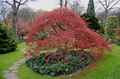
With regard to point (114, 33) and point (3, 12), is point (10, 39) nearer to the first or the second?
point (114, 33)

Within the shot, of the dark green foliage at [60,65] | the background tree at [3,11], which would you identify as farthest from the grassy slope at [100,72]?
the background tree at [3,11]

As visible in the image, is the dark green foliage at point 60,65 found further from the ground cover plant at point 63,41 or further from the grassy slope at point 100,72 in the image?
the grassy slope at point 100,72

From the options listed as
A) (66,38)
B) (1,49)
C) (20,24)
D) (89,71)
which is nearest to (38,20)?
(66,38)

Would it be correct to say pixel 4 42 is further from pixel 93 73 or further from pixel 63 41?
pixel 93 73

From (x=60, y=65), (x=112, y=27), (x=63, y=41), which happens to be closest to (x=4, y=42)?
(x=60, y=65)

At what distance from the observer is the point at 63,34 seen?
3953 mm

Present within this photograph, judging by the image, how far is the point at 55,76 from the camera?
381 centimetres

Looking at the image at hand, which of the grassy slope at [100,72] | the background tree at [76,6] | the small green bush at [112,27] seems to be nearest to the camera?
the grassy slope at [100,72]

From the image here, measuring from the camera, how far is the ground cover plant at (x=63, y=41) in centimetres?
397

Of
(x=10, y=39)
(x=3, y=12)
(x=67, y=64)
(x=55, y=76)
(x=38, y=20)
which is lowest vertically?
(x=55, y=76)

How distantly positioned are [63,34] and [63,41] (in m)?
0.26

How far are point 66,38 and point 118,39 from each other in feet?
28.4

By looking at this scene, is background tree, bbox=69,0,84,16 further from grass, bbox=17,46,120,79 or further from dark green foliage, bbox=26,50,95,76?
grass, bbox=17,46,120,79

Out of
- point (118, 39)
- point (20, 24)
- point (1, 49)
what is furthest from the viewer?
point (20, 24)
